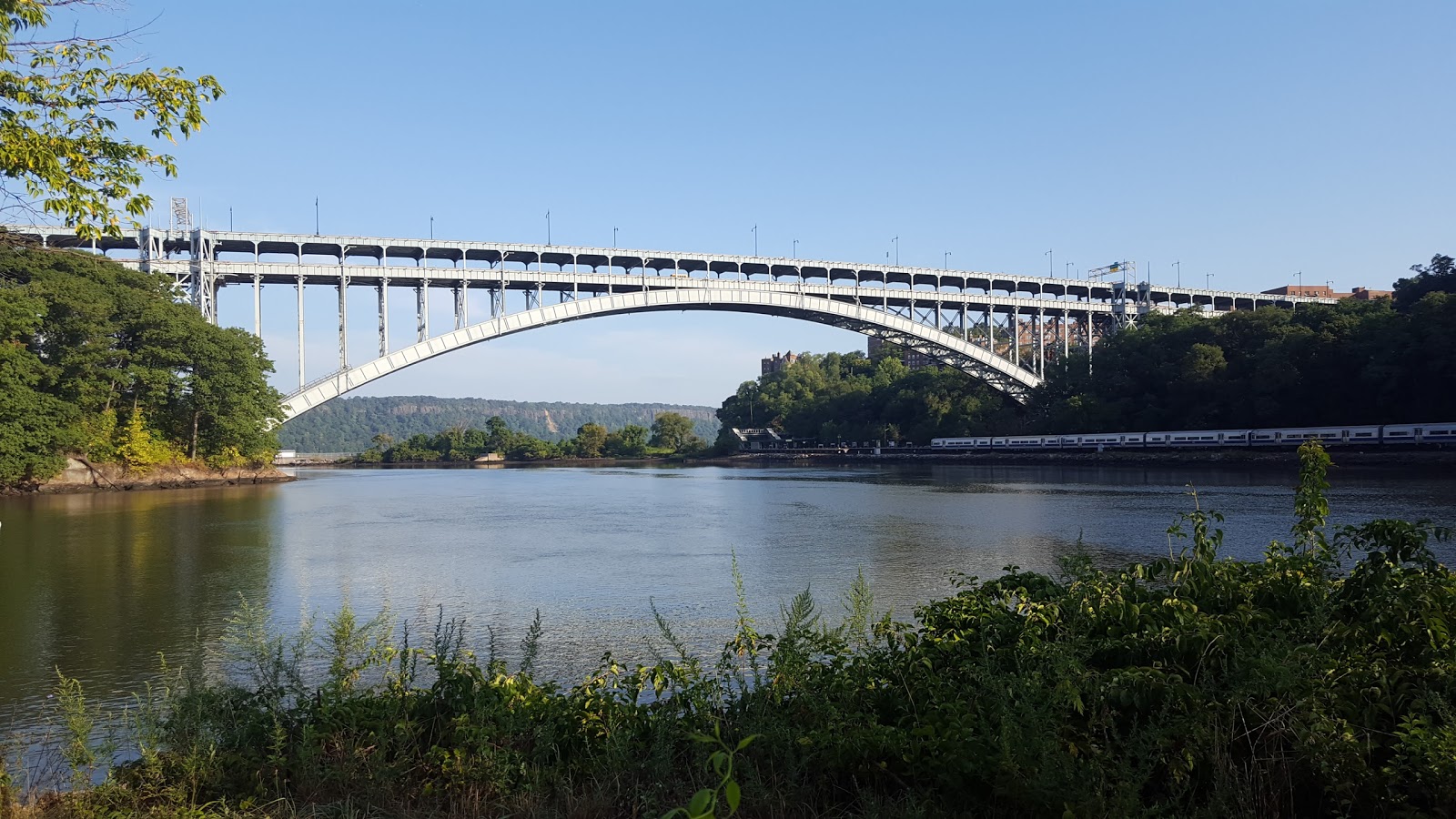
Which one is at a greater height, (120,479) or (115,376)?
(115,376)

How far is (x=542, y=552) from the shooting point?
51.7 feet

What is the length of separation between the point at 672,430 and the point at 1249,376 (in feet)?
201

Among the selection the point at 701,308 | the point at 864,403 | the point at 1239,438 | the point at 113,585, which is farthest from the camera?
the point at 864,403

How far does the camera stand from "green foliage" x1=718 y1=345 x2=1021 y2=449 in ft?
224

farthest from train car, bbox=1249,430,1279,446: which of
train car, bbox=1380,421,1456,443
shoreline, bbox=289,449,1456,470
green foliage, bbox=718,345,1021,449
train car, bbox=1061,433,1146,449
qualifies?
green foliage, bbox=718,345,1021,449

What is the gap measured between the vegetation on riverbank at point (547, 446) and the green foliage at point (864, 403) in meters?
6.14

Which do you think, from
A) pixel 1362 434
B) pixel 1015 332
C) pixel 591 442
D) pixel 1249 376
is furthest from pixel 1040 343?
pixel 591 442

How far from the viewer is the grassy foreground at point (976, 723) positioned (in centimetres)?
339

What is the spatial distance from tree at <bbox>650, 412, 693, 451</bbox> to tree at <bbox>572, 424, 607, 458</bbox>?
6.44m

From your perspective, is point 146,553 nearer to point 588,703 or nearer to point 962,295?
point 588,703

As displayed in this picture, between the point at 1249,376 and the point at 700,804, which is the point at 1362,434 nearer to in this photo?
the point at 1249,376

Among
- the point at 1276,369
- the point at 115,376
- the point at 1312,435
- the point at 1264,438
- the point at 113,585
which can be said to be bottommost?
the point at 113,585

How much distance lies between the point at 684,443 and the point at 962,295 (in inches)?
1931

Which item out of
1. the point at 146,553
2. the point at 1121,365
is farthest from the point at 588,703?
the point at 1121,365
